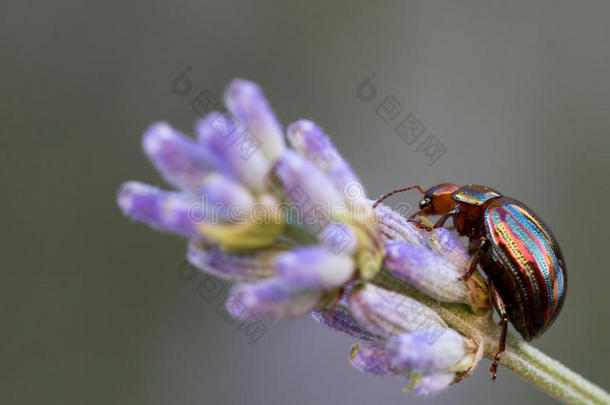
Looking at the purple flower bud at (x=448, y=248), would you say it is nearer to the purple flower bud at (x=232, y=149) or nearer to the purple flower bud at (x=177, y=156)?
the purple flower bud at (x=232, y=149)

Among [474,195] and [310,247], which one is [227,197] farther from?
[474,195]

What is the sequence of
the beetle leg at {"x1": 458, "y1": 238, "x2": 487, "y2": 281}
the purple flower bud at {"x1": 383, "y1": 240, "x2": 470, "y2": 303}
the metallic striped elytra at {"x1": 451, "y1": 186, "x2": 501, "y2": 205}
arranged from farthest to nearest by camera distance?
1. the metallic striped elytra at {"x1": 451, "y1": 186, "x2": 501, "y2": 205}
2. the beetle leg at {"x1": 458, "y1": 238, "x2": 487, "y2": 281}
3. the purple flower bud at {"x1": 383, "y1": 240, "x2": 470, "y2": 303}

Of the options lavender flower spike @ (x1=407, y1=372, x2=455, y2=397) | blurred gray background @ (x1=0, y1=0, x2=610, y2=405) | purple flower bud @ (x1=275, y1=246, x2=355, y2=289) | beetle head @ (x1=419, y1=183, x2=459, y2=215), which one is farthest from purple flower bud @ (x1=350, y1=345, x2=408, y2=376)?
blurred gray background @ (x1=0, y1=0, x2=610, y2=405)

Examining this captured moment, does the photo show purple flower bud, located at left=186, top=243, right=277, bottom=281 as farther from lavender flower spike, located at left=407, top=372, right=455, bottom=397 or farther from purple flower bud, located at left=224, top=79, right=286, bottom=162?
lavender flower spike, located at left=407, top=372, right=455, bottom=397

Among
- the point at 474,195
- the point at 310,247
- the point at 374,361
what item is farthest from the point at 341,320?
the point at 474,195

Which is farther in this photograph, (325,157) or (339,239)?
(325,157)

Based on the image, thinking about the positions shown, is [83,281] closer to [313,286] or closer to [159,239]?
[159,239]
